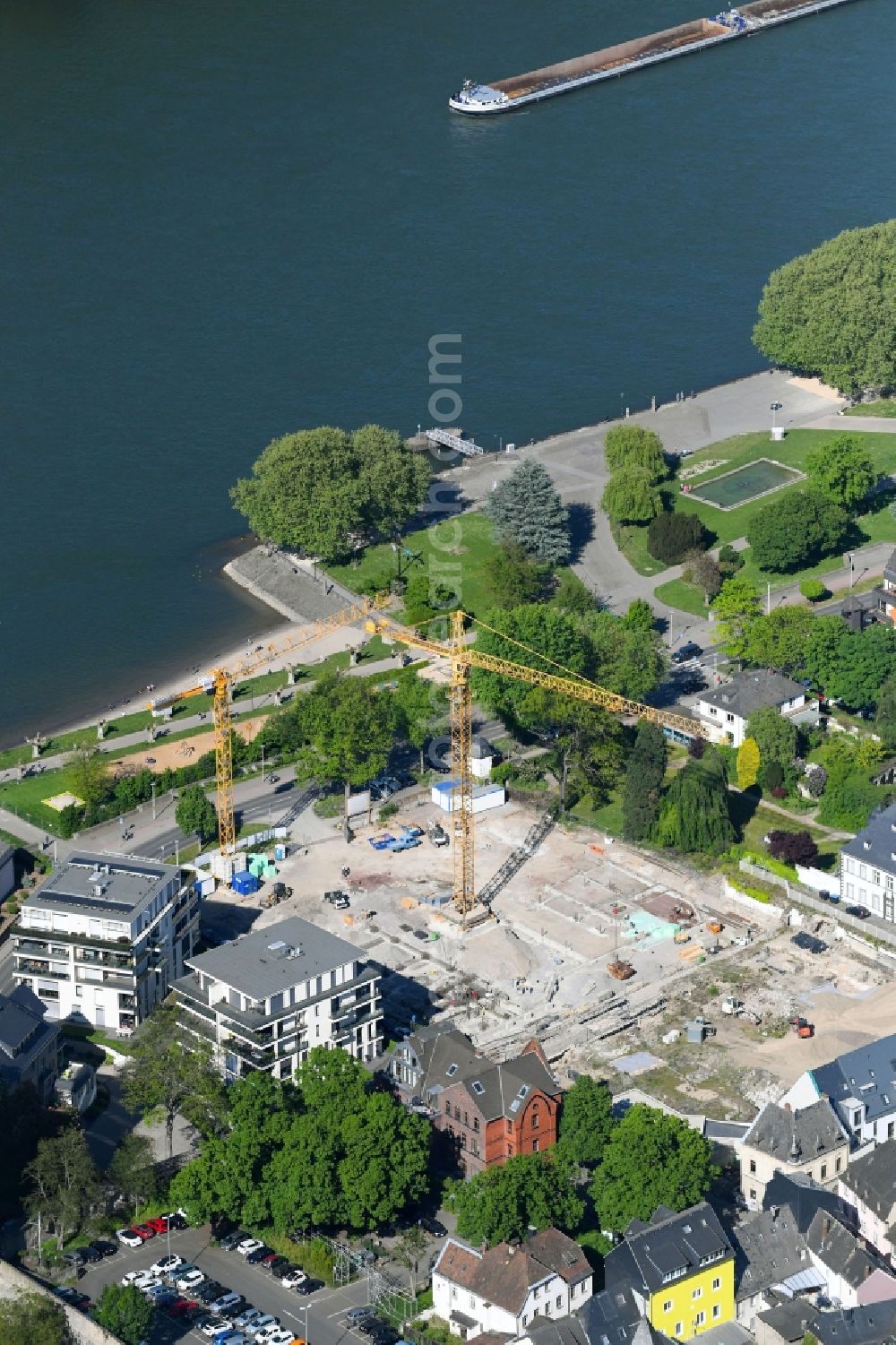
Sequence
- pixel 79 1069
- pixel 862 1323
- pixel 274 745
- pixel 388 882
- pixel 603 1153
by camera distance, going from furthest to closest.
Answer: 1. pixel 274 745
2. pixel 388 882
3. pixel 79 1069
4. pixel 603 1153
5. pixel 862 1323

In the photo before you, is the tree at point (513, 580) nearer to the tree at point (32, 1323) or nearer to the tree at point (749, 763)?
the tree at point (749, 763)

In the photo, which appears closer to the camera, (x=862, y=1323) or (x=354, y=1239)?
(x=862, y=1323)

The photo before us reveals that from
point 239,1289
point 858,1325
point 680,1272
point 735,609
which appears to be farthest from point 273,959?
point 735,609

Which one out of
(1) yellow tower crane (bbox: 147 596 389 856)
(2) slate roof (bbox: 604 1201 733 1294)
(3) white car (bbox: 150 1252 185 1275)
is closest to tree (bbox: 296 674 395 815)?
(1) yellow tower crane (bbox: 147 596 389 856)

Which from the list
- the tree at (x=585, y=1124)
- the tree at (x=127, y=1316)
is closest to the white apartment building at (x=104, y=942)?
the tree at (x=585, y=1124)

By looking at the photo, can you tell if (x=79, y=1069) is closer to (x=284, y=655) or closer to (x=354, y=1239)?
(x=354, y=1239)

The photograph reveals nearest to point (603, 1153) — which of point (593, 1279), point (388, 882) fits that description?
point (593, 1279)

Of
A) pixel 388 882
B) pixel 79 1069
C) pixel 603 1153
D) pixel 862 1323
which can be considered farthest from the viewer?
pixel 388 882
